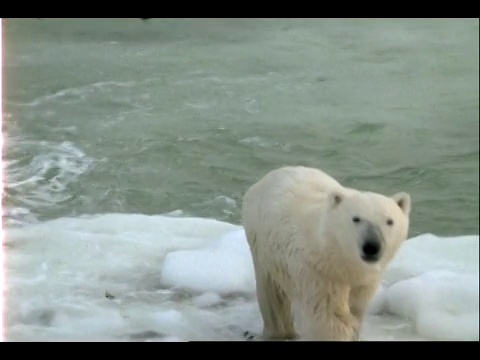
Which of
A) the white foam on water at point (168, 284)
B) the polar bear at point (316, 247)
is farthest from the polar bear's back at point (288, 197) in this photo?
the white foam on water at point (168, 284)

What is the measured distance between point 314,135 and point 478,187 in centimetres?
71

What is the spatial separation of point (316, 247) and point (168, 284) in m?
0.82

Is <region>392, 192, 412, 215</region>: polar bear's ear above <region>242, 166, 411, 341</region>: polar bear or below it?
above

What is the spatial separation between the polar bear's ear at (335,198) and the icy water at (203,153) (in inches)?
17.6

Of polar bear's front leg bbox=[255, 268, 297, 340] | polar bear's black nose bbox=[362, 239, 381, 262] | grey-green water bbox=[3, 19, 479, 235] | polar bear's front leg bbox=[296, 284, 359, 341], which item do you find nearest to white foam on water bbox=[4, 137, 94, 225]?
grey-green water bbox=[3, 19, 479, 235]

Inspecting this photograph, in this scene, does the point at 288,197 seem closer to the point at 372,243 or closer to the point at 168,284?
the point at 372,243

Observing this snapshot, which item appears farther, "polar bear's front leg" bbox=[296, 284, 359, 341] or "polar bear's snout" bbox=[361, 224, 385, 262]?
"polar bear's front leg" bbox=[296, 284, 359, 341]

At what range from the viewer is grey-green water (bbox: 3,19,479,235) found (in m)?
3.12

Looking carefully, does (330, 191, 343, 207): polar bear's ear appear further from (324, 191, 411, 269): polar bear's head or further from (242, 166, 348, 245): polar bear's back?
(242, 166, 348, 245): polar bear's back

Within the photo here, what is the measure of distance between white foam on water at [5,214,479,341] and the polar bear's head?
0.29m

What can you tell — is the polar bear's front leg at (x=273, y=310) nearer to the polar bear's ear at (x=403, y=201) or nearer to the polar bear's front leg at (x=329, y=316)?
the polar bear's front leg at (x=329, y=316)

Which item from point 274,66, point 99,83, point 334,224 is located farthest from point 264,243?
point 99,83

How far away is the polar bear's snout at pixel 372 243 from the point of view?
2701 mm

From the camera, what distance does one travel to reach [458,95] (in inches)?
121
